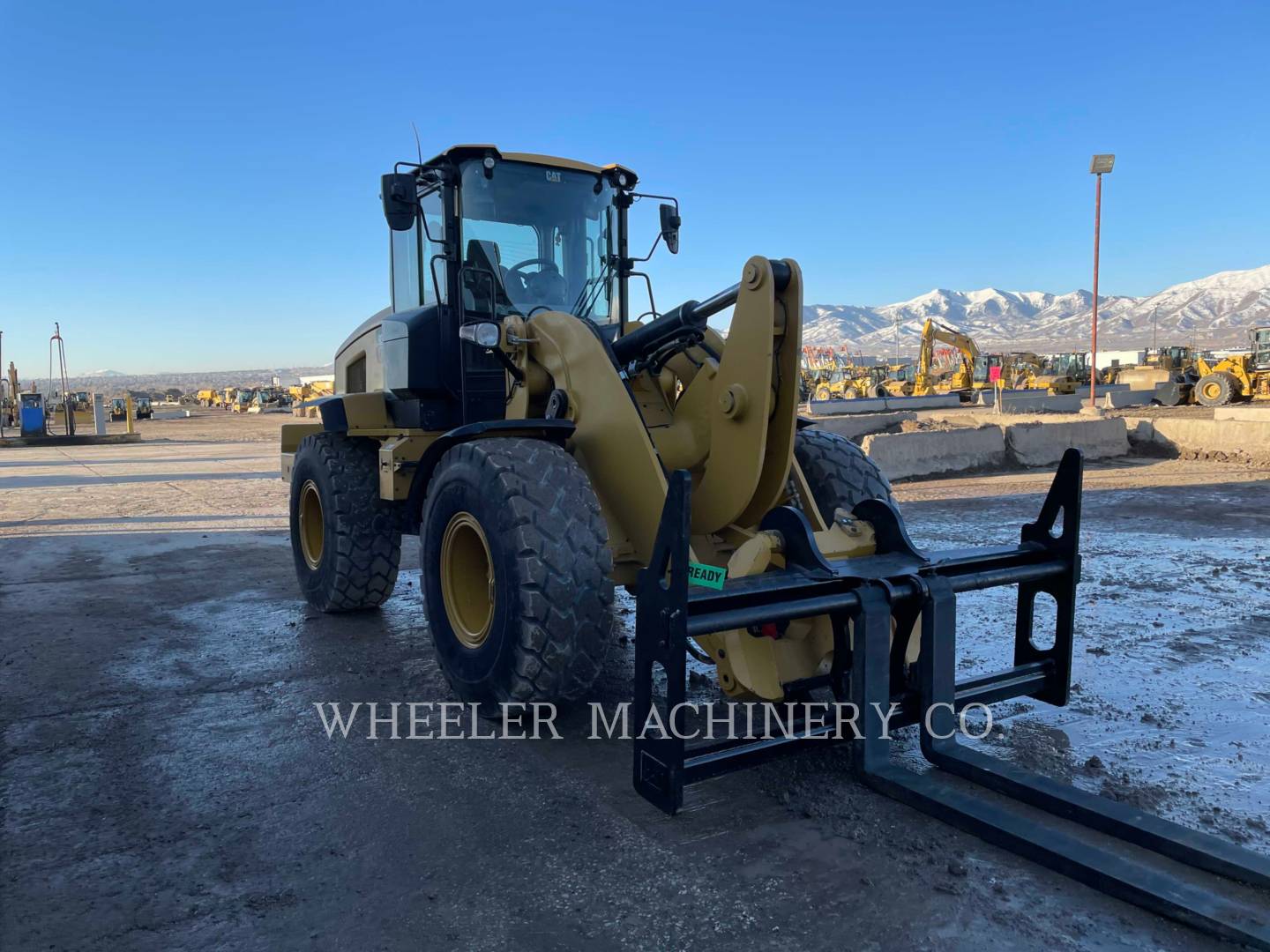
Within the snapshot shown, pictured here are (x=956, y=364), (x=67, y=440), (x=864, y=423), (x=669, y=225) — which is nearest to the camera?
(x=669, y=225)

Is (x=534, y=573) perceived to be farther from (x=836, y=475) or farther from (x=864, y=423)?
(x=864, y=423)

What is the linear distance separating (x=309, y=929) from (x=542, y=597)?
1464mm

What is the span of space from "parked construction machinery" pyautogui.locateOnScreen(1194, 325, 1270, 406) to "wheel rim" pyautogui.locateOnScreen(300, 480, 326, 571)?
30.6 meters

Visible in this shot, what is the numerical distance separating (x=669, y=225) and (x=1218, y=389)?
99.3ft

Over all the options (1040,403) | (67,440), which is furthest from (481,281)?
(67,440)

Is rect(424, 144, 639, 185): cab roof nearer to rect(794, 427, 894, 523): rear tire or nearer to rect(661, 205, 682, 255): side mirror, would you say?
rect(661, 205, 682, 255): side mirror

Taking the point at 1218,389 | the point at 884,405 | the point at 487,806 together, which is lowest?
the point at 487,806

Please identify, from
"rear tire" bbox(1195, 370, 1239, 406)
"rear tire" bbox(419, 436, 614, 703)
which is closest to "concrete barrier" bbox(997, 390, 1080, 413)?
"rear tire" bbox(1195, 370, 1239, 406)

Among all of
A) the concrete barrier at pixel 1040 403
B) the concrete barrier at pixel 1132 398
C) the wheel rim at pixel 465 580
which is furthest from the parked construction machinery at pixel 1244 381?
the wheel rim at pixel 465 580

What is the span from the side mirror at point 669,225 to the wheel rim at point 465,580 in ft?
8.05

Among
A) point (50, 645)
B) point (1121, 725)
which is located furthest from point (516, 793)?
point (50, 645)

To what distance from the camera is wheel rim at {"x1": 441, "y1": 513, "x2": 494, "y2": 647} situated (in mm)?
4445

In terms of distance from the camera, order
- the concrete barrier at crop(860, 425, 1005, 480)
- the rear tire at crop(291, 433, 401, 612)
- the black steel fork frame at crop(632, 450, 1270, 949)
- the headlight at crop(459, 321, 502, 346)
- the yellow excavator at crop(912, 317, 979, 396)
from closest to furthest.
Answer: the black steel fork frame at crop(632, 450, 1270, 949) → the headlight at crop(459, 321, 502, 346) → the rear tire at crop(291, 433, 401, 612) → the concrete barrier at crop(860, 425, 1005, 480) → the yellow excavator at crop(912, 317, 979, 396)

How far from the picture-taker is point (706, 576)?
3.38 m
